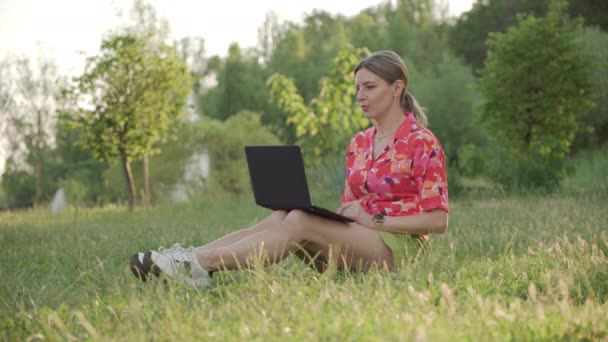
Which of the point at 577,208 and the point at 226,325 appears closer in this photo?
the point at 226,325

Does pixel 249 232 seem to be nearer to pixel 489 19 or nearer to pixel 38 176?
pixel 38 176

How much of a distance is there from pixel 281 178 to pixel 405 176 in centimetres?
79

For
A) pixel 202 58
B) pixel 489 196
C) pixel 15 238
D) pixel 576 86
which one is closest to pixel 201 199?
pixel 489 196

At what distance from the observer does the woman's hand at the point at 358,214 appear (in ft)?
14.3

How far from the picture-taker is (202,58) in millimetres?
42656

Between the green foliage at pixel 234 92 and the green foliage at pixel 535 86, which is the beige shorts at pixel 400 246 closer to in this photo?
the green foliage at pixel 535 86

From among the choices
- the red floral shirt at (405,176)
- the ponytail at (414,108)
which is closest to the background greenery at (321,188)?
the red floral shirt at (405,176)

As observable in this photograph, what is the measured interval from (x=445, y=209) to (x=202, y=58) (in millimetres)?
39564

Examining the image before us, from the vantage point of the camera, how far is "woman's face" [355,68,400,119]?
458cm

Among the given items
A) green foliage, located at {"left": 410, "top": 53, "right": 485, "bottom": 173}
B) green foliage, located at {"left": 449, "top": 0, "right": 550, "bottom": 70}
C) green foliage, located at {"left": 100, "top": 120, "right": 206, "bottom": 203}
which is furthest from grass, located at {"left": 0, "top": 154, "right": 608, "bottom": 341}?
green foliage, located at {"left": 449, "top": 0, "right": 550, "bottom": 70}

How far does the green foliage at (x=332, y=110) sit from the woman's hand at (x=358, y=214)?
31.8ft

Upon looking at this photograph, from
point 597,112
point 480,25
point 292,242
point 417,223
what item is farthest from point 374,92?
point 480,25

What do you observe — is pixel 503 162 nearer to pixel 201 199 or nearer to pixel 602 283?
pixel 201 199

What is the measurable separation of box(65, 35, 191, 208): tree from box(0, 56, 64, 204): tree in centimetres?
1029
